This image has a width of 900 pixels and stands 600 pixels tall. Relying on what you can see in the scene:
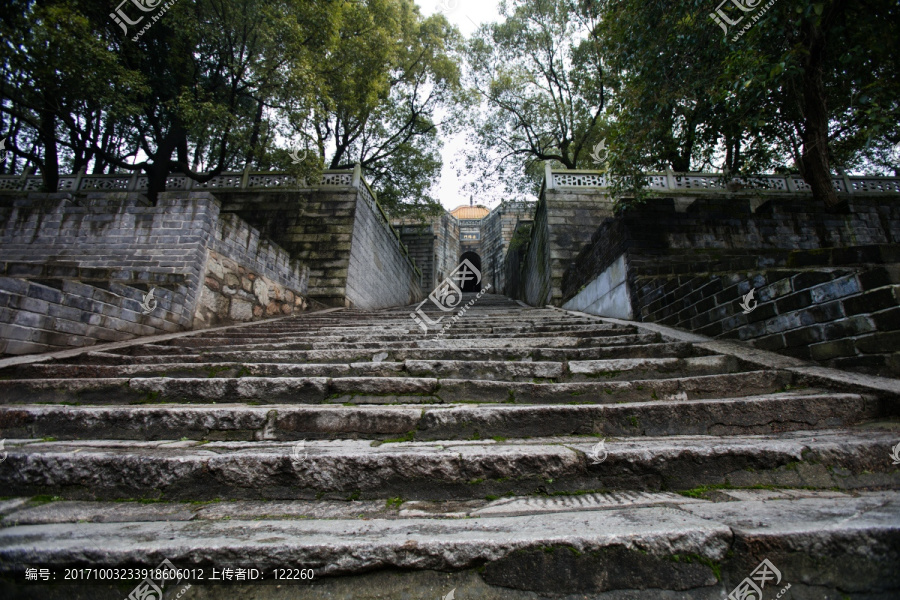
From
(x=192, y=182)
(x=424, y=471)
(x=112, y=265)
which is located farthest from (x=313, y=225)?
(x=424, y=471)

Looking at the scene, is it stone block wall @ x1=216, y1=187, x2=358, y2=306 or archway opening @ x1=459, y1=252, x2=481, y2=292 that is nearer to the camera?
stone block wall @ x1=216, y1=187, x2=358, y2=306

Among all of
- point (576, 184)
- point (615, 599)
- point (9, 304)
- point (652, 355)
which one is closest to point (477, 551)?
point (615, 599)

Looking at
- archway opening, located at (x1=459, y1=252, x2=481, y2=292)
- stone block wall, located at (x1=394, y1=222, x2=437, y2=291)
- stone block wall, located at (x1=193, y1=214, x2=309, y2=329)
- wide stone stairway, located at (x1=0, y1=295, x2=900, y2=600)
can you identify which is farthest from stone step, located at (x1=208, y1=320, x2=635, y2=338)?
archway opening, located at (x1=459, y1=252, x2=481, y2=292)

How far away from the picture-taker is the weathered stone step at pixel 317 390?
2.45 meters

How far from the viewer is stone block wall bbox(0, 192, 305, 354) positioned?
3.34 metres

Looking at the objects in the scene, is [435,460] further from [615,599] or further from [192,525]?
[192,525]

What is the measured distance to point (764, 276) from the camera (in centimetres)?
298

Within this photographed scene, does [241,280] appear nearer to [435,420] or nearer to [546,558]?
[435,420]

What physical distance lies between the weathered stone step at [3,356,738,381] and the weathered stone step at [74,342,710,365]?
0.32m

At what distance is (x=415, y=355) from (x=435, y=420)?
136 centimetres

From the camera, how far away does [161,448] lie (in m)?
1.87

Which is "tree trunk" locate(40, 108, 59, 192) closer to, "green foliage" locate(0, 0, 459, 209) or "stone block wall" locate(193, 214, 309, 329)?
"green foliage" locate(0, 0, 459, 209)

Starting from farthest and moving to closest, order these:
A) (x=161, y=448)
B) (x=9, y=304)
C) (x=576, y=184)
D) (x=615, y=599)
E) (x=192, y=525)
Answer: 1. (x=576, y=184)
2. (x=9, y=304)
3. (x=161, y=448)
4. (x=192, y=525)
5. (x=615, y=599)

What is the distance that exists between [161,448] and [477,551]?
5.71 feet
